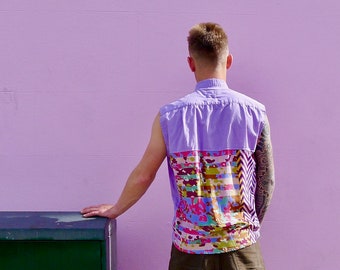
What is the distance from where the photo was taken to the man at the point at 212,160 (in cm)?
222

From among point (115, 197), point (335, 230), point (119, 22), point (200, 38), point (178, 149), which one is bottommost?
Answer: point (335, 230)

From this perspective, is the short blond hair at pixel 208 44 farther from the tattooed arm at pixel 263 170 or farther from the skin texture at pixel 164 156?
the tattooed arm at pixel 263 170

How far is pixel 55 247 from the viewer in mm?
2486

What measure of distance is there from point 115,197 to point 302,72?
1366 millimetres

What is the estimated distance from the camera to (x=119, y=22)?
10.3 ft

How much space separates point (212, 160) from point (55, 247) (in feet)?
2.88

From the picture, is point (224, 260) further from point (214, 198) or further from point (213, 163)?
point (213, 163)

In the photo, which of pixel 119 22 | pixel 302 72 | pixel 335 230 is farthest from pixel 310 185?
pixel 119 22

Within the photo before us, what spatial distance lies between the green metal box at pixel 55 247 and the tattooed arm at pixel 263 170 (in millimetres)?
737

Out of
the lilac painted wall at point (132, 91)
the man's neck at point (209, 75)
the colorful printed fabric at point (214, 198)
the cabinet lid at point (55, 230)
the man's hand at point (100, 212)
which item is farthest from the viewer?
the lilac painted wall at point (132, 91)

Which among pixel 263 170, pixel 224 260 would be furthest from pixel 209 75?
pixel 224 260

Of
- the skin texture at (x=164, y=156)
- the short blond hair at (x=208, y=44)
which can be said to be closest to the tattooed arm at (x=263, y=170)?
the skin texture at (x=164, y=156)

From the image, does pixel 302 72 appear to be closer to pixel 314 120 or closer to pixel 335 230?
pixel 314 120

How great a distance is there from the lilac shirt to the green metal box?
0.44 meters
